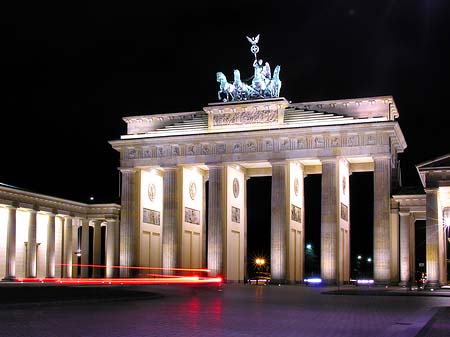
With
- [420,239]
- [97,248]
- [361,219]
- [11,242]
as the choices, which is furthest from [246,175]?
[361,219]

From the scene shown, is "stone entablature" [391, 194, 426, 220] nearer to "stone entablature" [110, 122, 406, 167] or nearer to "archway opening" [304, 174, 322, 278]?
"stone entablature" [110, 122, 406, 167]

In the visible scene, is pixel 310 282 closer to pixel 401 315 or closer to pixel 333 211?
pixel 333 211

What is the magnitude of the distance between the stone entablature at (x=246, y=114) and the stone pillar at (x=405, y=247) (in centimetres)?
1460

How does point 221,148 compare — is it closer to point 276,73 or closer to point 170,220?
point 170,220

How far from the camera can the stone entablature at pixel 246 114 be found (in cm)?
7144

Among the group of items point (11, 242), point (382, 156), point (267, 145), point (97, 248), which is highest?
point (267, 145)

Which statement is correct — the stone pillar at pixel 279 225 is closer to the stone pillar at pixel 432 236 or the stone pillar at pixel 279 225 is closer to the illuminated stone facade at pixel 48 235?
the stone pillar at pixel 432 236

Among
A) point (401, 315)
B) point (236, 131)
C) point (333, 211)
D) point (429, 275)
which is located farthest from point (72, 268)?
point (401, 315)

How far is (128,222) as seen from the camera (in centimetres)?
7606

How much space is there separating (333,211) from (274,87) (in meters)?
13.8

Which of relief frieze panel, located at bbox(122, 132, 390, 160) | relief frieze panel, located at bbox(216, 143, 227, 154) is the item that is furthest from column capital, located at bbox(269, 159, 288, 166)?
relief frieze panel, located at bbox(216, 143, 227, 154)

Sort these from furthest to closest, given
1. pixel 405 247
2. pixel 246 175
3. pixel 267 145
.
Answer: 1. pixel 246 175
2. pixel 267 145
3. pixel 405 247

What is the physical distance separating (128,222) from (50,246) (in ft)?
28.2


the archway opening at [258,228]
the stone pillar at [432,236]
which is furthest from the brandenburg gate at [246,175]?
the archway opening at [258,228]
